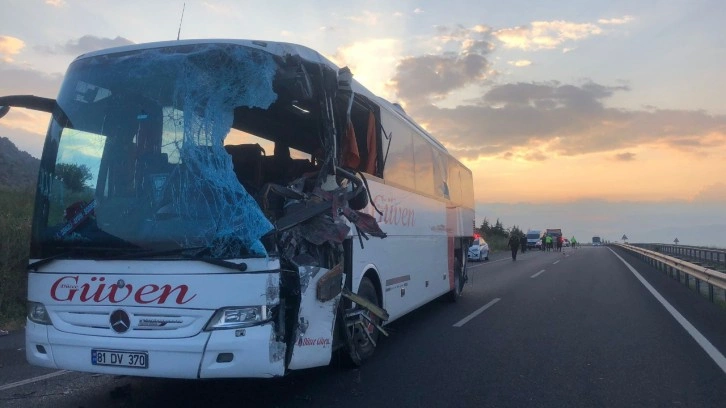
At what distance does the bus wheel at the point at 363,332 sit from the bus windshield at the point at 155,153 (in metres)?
2.16

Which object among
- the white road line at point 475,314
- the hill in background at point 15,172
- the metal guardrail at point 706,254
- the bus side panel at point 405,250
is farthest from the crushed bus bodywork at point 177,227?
the hill in background at point 15,172

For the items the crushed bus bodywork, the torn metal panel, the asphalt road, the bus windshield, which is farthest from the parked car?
the bus windshield

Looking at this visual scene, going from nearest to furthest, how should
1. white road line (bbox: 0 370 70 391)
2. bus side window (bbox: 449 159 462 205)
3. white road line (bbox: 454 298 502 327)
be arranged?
white road line (bbox: 0 370 70 391), white road line (bbox: 454 298 502 327), bus side window (bbox: 449 159 462 205)

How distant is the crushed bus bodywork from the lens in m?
4.91

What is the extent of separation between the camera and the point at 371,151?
7.62 meters

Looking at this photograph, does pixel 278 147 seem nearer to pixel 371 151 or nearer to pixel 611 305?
pixel 371 151

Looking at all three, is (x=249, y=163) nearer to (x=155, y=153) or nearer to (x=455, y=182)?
(x=155, y=153)

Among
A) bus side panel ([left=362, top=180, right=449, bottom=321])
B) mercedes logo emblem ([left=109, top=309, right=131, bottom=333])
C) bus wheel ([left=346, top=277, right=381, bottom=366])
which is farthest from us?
bus side panel ([left=362, top=180, right=449, bottom=321])

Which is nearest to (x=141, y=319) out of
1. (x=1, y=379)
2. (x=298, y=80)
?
(x=298, y=80)

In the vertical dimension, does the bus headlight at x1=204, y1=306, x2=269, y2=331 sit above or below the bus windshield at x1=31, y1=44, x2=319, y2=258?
below

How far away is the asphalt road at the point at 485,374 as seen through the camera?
6.02m

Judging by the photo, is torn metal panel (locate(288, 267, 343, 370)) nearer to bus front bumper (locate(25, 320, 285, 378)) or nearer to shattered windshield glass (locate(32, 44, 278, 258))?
bus front bumper (locate(25, 320, 285, 378))

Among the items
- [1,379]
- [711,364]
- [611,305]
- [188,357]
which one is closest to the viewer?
[188,357]

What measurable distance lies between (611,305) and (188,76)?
1077cm
